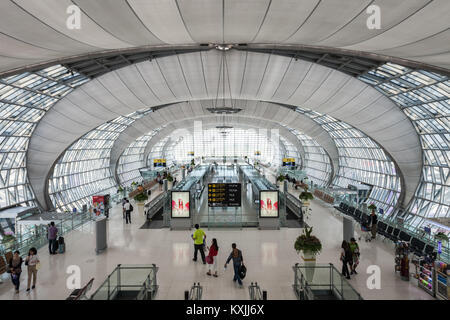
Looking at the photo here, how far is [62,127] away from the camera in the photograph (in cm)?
2756

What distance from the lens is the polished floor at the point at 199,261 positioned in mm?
7398

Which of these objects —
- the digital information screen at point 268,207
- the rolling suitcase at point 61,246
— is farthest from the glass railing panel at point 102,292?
the digital information screen at point 268,207

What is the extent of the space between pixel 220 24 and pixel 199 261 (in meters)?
8.69

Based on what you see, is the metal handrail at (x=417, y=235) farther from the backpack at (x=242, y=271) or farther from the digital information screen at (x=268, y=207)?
the backpack at (x=242, y=271)

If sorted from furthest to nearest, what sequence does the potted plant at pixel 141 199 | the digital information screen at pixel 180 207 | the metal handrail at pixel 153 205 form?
1. the metal handrail at pixel 153 205
2. the potted plant at pixel 141 199
3. the digital information screen at pixel 180 207

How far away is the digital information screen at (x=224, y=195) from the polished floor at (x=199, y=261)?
59.3 inches

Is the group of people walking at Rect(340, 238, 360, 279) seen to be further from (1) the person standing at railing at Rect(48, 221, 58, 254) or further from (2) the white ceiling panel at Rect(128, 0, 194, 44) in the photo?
(1) the person standing at railing at Rect(48, 221, 58, 254)

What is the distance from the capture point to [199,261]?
9.59m

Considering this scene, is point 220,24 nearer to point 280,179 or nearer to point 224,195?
point 224,195

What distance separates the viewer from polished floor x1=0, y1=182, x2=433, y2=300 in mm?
7398

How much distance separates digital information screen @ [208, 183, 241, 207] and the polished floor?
4.94 feet
